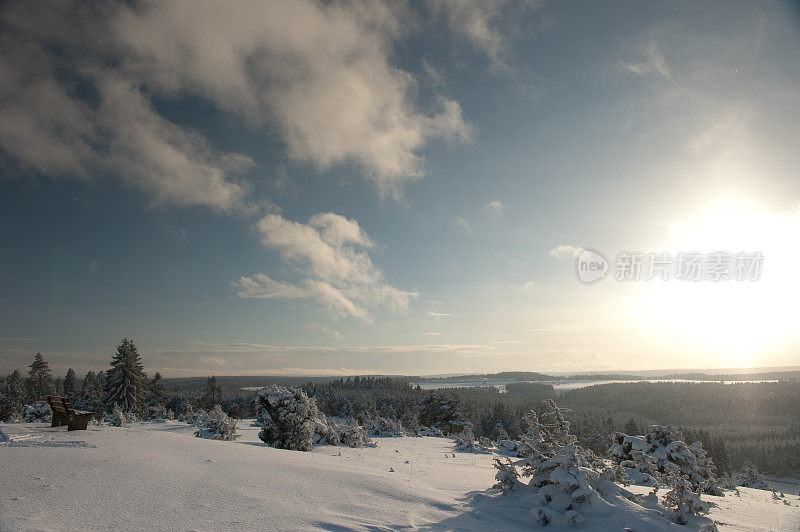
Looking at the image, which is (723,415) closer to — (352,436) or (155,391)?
(352,436)

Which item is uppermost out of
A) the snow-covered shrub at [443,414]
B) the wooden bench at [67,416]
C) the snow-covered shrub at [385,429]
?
the wooden bench at [67,416]


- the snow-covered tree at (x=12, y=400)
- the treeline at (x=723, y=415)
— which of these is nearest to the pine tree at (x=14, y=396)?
the snow-covered tree at (x=12, y=400)

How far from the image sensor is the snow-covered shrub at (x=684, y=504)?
21.0 feet

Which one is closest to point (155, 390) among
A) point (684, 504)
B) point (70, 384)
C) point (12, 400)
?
point (12, 400)

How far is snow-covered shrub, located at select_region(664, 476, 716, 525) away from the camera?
21.0ft

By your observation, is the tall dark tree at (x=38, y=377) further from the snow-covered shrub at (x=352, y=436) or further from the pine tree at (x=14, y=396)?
the snow-covered shrub at (x=352, y=436)

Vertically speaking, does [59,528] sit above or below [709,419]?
above

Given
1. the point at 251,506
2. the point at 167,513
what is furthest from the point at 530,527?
the point at 167,513

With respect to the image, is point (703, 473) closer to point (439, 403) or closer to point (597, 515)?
point (597, 515)

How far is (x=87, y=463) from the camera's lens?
22.6ft

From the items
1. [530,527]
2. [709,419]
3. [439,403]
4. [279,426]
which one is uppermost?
[530,527]

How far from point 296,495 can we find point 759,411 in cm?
21593

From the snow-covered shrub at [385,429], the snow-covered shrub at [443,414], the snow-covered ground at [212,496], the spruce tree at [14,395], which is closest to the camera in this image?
the snow-covered ground at [212,496]

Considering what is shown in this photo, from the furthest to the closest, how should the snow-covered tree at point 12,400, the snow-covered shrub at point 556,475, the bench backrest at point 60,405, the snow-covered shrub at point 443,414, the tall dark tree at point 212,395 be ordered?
the tall dark tree at point 212,395, the snow-covered shrub at point 443,414, the snow-covered tree at point 12,400, the bench backrest at point 60,405, the snow-covered shrub at point 556,475
